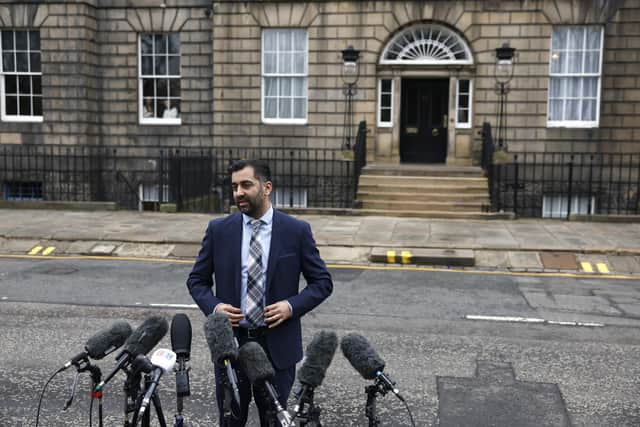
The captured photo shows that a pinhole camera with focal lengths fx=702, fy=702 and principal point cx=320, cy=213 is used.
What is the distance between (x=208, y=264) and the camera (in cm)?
411

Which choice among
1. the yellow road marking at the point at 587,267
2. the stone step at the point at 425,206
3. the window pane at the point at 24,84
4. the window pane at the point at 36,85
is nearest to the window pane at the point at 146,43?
the window pane at the point at 36,85

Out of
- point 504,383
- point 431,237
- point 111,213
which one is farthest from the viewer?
point 111,213

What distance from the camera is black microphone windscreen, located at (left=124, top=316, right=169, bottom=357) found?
3576 millimetres

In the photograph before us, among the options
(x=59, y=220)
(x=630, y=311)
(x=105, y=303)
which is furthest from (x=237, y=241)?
(x=59, y=220)

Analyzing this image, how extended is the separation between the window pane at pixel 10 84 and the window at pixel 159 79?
3726 millimetres

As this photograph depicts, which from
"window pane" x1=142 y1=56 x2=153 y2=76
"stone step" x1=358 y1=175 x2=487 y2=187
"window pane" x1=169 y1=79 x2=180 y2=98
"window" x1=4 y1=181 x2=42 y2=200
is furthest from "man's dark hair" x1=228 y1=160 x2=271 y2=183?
"window" x1=4 y1=181 x2=42 y2=200

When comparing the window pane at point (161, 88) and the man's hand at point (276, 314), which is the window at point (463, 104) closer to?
the window pane at point (161, 88)

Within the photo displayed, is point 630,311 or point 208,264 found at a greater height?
point 208,264

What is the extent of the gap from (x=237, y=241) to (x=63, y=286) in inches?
261

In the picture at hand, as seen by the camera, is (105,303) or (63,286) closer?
(105,303)

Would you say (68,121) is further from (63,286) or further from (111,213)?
(63,286)

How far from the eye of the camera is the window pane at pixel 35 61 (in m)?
21.3

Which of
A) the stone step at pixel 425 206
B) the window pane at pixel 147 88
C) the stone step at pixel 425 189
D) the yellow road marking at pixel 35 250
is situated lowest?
the yellow road marking at pixel 35 250

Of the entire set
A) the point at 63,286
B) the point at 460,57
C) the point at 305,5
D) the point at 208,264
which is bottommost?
the point at 63,286
